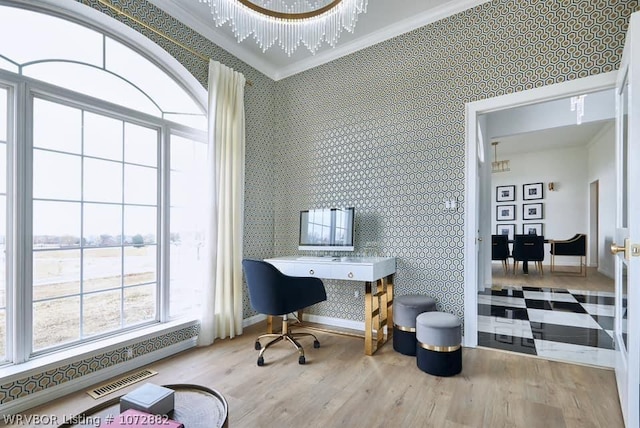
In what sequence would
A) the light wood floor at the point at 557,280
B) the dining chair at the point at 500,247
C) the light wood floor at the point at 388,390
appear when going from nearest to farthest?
the light wood floor at the point at 388,390 < the light wood floor at the point at 557,280 < the dining chair at the point at 500,247

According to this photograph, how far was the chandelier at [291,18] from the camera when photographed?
1.92 meters

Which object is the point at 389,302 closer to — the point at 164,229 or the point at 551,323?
the point at 551,323

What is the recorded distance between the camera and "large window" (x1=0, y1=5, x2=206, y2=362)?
2037mm

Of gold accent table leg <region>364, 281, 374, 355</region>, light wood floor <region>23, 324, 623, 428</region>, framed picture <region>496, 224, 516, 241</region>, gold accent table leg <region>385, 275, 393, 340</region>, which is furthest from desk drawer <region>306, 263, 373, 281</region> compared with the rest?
framed picture <region>496, 224, 516, 241</region>

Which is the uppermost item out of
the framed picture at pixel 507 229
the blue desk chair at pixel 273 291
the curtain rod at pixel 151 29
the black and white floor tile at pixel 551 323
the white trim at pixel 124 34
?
the curtain rod at pixel 151 29

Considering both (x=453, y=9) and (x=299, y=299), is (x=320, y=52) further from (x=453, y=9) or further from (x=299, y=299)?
(x=299, y=299)

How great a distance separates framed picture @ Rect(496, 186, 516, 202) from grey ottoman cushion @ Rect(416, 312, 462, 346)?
7420 millimetres

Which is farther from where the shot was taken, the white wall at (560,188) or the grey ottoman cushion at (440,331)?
the white wall at (560,188)

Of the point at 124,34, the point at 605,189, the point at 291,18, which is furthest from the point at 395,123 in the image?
the point at 605,189

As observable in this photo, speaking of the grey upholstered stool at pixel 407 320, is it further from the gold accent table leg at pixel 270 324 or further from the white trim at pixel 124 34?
the white trim at pixel 124 34

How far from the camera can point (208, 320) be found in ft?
9.71

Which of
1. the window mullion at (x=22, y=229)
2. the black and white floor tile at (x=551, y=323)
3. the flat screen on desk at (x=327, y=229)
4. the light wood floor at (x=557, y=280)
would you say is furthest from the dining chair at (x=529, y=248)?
the window mullion at (x=22, y=229)

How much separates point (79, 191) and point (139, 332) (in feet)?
3.95

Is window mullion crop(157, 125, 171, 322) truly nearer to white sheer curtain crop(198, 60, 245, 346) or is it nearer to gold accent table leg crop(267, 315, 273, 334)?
white sheer curtain crop(198, 60, 245, 346)
